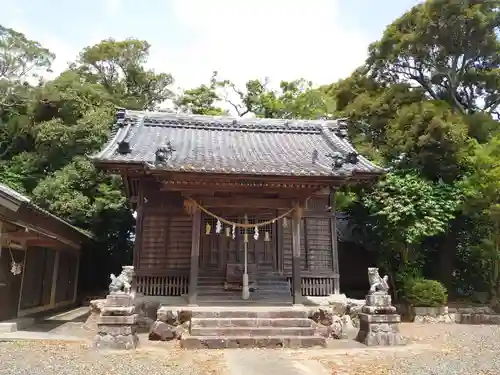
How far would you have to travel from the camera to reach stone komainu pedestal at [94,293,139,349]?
7902mm

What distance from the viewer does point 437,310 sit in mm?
13531

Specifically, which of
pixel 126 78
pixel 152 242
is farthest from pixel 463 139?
pixel 126 78

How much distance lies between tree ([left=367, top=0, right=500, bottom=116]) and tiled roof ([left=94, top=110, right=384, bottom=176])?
680cm

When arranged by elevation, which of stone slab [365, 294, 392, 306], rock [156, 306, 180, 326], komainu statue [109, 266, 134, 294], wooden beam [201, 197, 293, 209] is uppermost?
wooden beam [201, 197, 293, 209]

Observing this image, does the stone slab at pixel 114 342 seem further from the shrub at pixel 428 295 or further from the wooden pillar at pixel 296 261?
the shrub at pixel 428 295

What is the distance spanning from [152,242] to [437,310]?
9.54m

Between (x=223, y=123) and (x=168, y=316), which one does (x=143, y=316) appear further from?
(x=223, y=123)

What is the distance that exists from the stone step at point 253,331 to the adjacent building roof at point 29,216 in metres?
4.58

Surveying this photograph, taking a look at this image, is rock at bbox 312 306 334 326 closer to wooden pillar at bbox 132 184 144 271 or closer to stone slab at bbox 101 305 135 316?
stone slab at bbox 101 305 135 316

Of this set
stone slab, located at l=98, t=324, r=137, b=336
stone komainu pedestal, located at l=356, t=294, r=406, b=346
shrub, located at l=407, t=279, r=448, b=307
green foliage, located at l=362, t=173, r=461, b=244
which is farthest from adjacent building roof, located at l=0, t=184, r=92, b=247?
shrub, located at l=407, t=279, r=448, b=307

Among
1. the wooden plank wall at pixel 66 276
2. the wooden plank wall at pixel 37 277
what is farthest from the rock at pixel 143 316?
the wooden plank wall at pixel 66 276

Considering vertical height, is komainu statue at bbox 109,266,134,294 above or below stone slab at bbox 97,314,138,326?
above

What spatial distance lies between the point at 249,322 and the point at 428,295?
7512mm

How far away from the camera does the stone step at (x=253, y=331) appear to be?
8492mm
